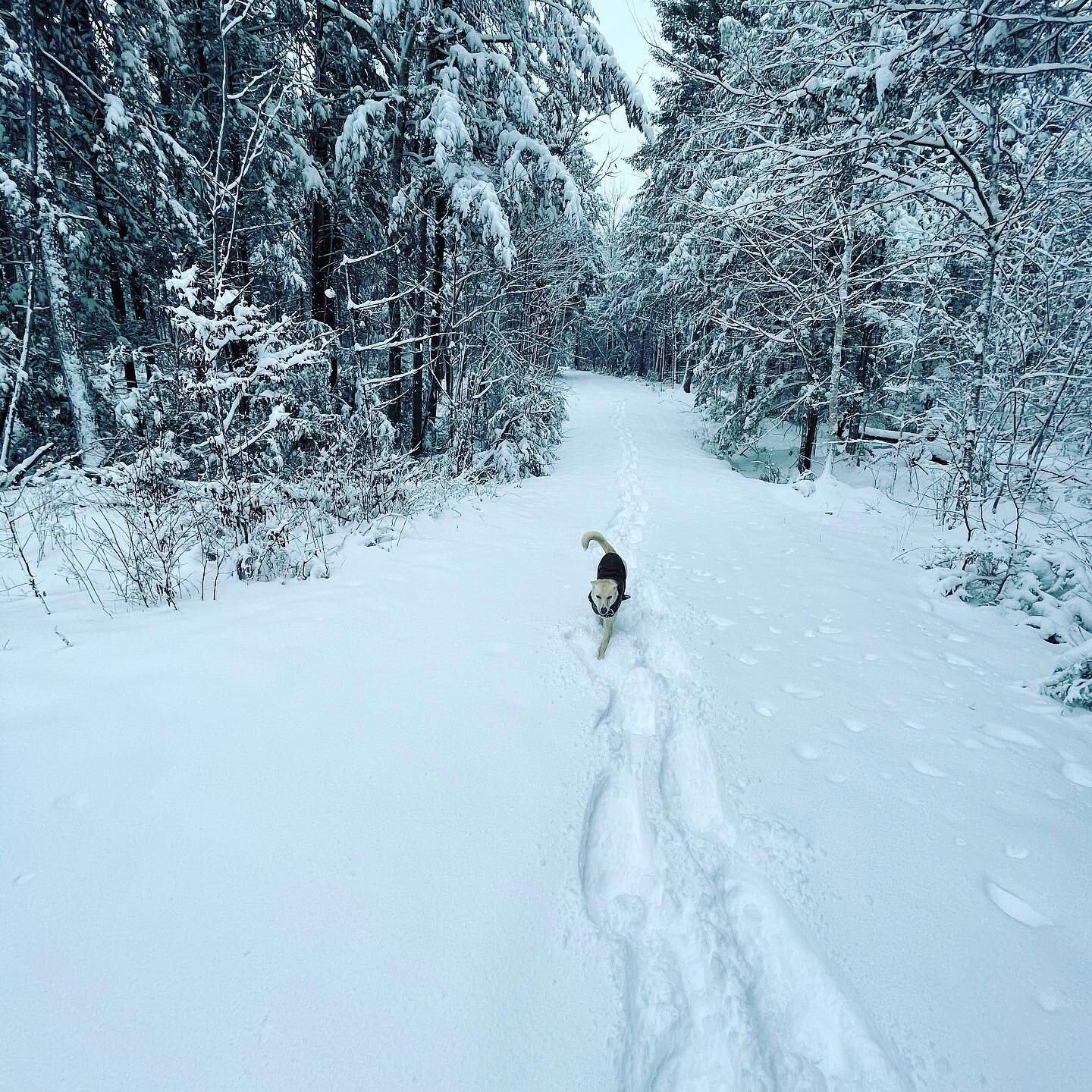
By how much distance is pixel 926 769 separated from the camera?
227 cm

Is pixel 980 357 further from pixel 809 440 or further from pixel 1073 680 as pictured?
pixel 809 440

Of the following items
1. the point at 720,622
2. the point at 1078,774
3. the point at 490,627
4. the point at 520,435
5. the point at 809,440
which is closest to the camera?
the point at 1078,774

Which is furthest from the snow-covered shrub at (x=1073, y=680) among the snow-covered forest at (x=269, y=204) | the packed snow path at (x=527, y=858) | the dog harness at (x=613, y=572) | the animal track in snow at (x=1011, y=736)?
the snow-covered forest at (x=269, y=204)

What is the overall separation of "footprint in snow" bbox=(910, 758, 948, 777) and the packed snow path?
1 centimetres

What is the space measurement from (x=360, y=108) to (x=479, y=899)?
8409 millimetres

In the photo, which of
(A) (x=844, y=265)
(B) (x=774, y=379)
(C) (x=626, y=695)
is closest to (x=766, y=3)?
(A) (x=844, y=265)

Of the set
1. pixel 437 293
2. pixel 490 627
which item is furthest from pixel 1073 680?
pixel 437 293

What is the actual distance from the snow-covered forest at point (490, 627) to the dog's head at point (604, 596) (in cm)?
15

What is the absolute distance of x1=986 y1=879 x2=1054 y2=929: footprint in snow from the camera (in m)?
1.59

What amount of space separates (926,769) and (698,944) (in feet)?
4.94

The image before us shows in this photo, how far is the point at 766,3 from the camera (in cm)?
929

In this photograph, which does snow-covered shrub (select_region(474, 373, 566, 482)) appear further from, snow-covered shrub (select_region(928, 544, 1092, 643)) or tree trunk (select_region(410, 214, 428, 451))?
snow-covered shrub (select_region(928, 544, 1092, 643))

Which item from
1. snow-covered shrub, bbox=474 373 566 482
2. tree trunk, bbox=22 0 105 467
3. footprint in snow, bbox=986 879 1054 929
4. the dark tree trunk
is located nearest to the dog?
footprint in snow, bbox=986 879 1054 929

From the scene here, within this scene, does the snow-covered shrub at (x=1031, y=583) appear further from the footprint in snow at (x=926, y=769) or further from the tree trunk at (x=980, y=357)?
the footprint in snow at (x=926, y=769)
